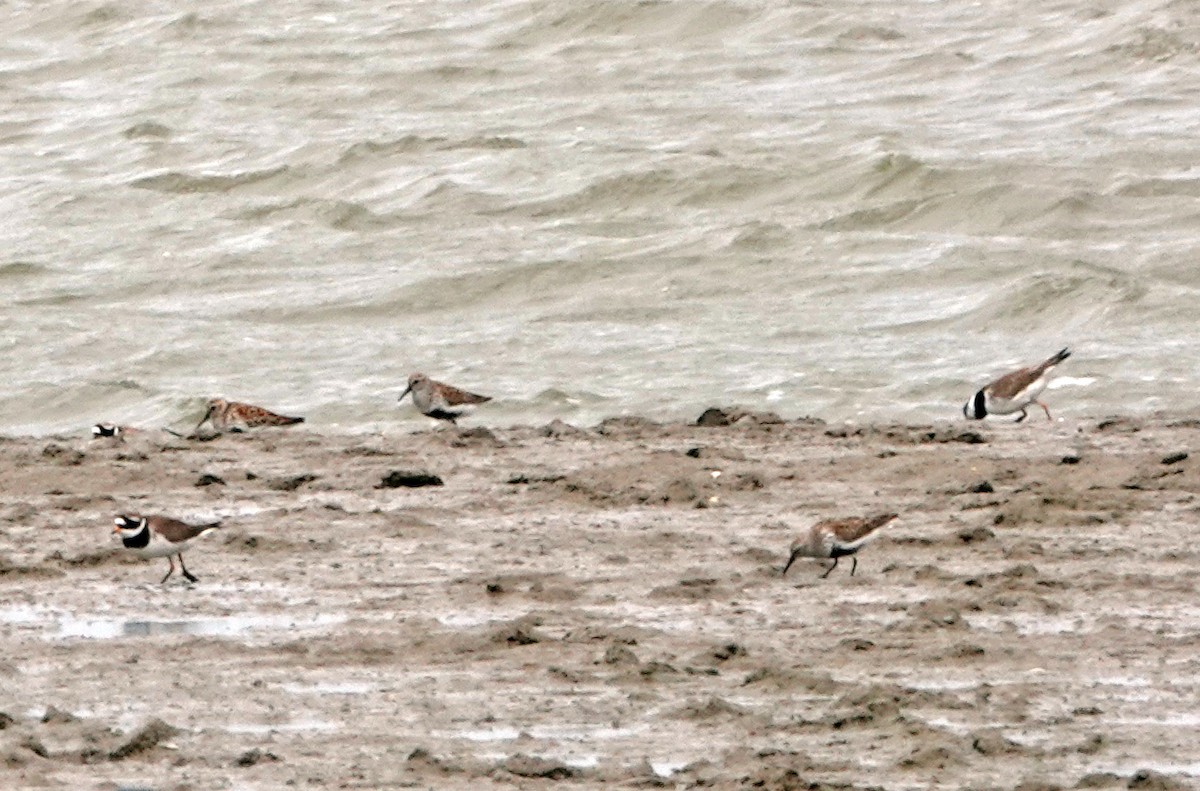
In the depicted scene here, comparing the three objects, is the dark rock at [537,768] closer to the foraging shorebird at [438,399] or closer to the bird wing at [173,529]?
the bird wing at [173,529]

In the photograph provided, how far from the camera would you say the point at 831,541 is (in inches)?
391


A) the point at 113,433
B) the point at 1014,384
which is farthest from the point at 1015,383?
the point at 113,433

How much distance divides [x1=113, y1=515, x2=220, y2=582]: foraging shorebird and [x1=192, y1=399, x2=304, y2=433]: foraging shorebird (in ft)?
12.3

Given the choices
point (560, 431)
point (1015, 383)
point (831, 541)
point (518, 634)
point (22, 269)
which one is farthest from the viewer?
point (22, 269)

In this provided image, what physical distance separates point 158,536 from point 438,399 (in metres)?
4.54

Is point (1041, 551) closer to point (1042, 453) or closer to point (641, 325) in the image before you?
point (1042, 453)

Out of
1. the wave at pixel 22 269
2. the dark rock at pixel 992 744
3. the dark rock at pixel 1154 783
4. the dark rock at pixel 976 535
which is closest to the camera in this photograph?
the dark rock at pixel 1154 783

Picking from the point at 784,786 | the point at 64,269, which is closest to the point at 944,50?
the point at 64,269

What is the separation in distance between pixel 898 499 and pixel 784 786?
14.9 ft

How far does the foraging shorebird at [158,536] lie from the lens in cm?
1020

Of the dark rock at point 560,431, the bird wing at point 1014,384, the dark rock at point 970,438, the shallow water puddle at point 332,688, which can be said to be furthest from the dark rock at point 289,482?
the shallow water puddle at point 332,688

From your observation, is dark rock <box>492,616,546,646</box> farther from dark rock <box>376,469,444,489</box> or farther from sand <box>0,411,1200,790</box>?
dark rock <box>376,469,444,489</box>

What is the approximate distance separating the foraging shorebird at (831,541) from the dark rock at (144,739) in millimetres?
2970

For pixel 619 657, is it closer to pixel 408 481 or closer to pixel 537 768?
pixel 537 768
